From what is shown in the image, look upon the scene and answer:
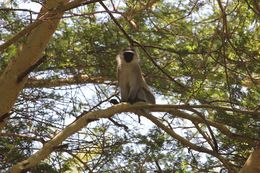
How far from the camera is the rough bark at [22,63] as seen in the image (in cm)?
527

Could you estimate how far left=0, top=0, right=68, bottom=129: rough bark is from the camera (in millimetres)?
5273

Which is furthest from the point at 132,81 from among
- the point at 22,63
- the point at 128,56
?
Result: the point at 22,63

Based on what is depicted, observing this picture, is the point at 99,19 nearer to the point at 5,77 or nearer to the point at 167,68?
the point at 167,68

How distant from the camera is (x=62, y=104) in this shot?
6.34 metres

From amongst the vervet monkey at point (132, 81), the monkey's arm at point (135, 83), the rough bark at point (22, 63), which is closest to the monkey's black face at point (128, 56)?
the vervet monkey at point (132, 81)

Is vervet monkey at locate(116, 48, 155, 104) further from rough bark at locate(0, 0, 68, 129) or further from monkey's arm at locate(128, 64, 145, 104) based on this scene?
rough bark at locate(0, 0, 68, 129)

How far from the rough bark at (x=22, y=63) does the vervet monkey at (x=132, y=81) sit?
1555 mm

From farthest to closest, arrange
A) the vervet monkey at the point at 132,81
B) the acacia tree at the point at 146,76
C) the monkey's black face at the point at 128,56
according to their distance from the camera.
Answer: the vervet monkey at the point at 132,81 < the monkey's black face at the point at 128,56 < the acacia tree at the point at 146,76

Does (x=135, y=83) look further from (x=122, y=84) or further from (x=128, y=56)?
(x=128, y=56)

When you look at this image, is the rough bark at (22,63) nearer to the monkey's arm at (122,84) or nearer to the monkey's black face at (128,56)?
the monkey's black face at (128,56)

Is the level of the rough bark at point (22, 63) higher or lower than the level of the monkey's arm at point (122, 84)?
lower

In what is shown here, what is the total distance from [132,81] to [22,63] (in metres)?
2.03

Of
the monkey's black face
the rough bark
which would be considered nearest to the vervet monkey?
the monkey's black face

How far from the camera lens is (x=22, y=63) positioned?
547 cm
